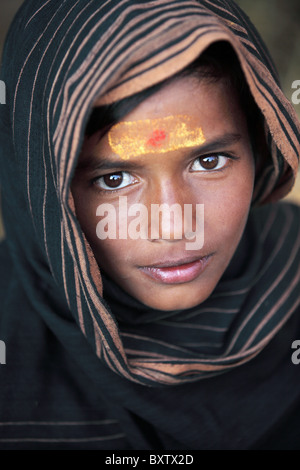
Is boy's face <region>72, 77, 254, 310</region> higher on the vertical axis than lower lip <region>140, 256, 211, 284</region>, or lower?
higher

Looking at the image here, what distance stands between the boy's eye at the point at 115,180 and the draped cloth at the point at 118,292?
0.29 ft

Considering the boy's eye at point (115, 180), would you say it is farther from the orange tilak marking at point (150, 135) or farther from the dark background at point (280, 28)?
the dark background at point (280, 28)

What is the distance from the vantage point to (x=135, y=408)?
44.0 inches

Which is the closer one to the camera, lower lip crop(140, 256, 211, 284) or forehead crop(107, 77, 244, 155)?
forehead crop(107, 77, 244, 155)

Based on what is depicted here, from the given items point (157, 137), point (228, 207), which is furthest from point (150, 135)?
point (228, 207)

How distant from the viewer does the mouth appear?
98cm

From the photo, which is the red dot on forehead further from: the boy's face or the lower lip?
the lower lip

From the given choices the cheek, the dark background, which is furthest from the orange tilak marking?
the dark background

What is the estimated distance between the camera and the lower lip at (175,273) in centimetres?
98

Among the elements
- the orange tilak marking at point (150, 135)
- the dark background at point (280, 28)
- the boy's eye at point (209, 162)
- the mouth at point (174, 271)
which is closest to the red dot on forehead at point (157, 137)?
the orange tilak marking at point (150, 135)

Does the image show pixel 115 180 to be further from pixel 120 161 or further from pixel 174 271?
pixel 174 271

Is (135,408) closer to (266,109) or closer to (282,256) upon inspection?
(282,256)

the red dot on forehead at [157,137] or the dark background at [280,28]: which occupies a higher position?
the dark background at [280,28]

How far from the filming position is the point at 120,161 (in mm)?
860
